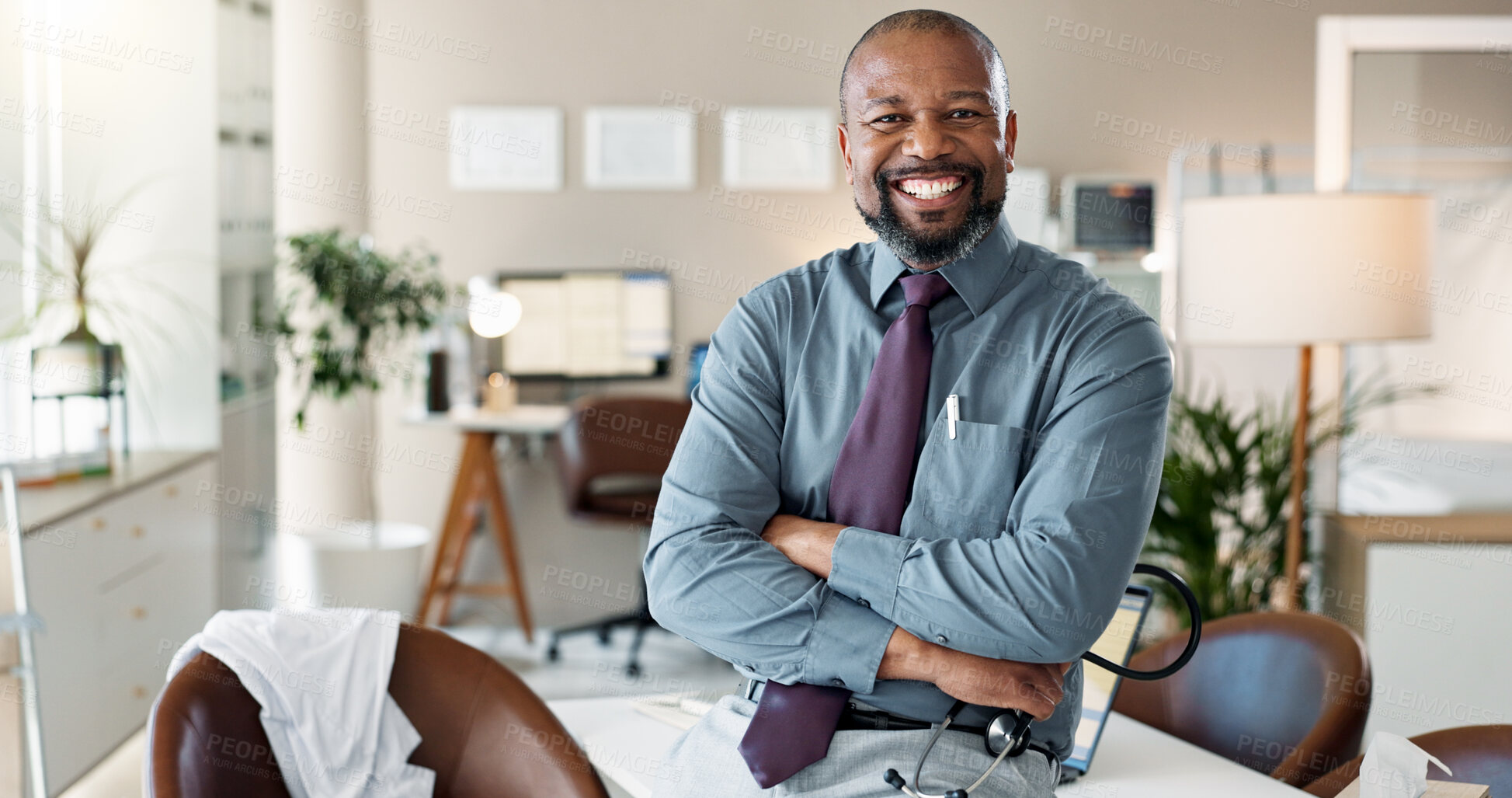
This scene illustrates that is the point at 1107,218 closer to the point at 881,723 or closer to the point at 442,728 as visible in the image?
the point at 442,728

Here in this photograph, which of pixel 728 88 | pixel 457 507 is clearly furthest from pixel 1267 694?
pixel 728 88

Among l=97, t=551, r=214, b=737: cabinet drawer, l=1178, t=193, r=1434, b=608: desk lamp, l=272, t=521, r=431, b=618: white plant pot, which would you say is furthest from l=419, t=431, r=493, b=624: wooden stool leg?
l=1178, t=193, r=1434, b=608: desk lamp

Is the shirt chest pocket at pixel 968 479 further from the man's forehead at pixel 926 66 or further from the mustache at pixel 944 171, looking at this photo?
the man's forehead at pixel 926 66

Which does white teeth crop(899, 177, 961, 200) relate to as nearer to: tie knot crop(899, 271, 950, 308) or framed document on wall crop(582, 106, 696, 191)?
tie knot crop(899, 271, 950, 308)

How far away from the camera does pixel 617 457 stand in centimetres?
457

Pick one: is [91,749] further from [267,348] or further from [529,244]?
[529,244]

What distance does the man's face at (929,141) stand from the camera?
1.45m

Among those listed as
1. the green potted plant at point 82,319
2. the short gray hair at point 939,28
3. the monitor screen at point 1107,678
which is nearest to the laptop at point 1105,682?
the monitor screen at point 1107,678

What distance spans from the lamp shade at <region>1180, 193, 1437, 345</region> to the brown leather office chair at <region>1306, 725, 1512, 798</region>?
131 centimetres

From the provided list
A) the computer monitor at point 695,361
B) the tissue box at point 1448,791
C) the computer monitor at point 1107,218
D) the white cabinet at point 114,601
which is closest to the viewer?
the tissue box at point 1448,791

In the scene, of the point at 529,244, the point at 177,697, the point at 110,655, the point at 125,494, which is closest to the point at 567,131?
the point at 529,244

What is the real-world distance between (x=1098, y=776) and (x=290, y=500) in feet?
12.8

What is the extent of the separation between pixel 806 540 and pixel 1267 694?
1235mm

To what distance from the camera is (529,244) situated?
5.20 meters
